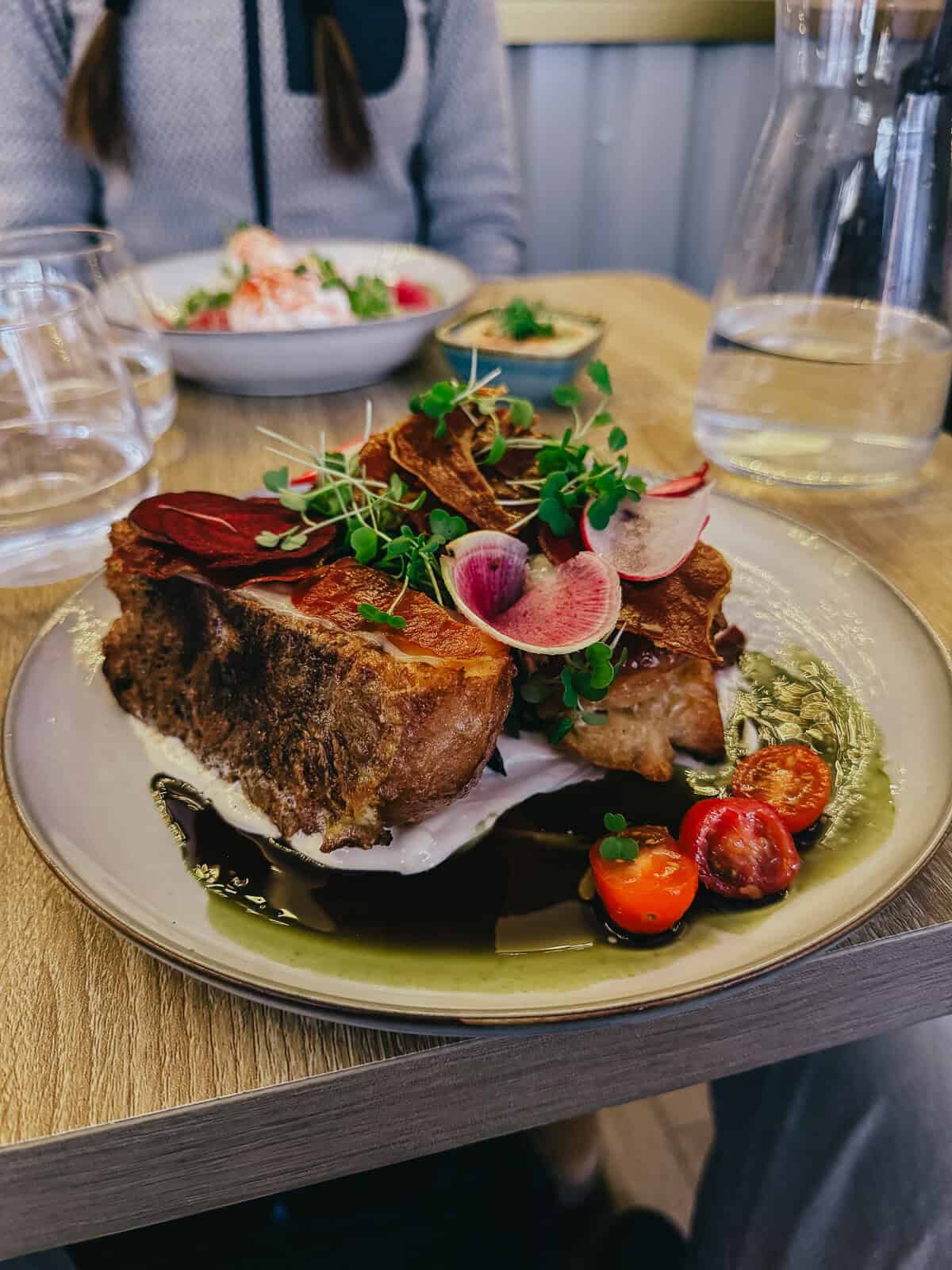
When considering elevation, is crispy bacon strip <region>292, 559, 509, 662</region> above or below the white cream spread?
above

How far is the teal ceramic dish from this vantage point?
1562 mm

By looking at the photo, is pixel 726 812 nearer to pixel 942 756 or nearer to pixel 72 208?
pixel 942 756

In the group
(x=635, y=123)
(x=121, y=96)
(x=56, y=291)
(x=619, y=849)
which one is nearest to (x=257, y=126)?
(x=121, y=96)

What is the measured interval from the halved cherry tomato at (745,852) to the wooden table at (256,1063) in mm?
72

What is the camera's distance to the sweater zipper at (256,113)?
8.45 ft

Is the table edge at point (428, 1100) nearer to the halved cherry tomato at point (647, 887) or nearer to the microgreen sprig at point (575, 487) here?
the halved cherry tomato at point (647, 887)

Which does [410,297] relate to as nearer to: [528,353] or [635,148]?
[528,353]

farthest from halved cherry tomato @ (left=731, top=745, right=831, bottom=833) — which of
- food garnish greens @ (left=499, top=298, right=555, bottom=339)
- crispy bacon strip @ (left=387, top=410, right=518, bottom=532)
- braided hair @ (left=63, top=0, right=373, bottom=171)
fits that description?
braided hair @ (left=63, top=0, right=373, bottom=171)

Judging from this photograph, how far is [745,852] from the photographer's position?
0.68 m

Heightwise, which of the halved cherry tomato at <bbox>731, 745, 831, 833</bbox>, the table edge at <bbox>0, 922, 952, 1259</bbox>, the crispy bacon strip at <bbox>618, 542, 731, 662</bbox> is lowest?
the table edge at <bbox>0, 922, 952, 1259</bbox>

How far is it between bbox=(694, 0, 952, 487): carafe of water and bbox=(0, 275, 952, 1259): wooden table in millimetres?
789

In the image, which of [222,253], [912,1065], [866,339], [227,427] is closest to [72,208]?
[222,253]

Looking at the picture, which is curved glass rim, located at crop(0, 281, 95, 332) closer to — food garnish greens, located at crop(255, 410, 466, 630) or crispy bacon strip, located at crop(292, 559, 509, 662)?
food garnish greens, located at crop(255, 410, 466, 630)

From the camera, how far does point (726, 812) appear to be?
2.39 ft
